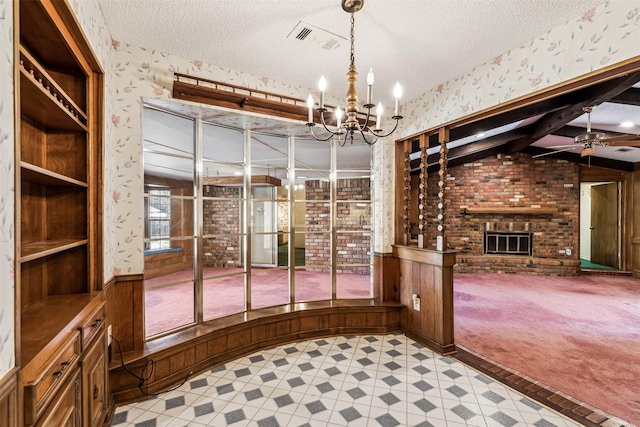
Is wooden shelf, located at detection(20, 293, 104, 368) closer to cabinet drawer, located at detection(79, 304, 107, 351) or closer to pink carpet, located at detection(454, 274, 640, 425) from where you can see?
cabinet drawer, located at detection(79, 304, 107, 351)

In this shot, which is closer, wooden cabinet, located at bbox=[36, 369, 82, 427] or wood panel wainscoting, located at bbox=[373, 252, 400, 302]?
wooden cabinet, located at bbox=[36, 369, 82, 427]

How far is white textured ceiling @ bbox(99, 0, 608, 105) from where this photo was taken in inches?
72.5

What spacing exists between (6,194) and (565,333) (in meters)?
A: 4.71

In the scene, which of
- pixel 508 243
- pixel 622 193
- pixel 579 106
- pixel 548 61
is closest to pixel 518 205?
pixel 508 243

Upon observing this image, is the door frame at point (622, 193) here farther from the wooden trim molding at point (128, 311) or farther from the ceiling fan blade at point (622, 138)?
the wooden trim molding at point (128, 311)

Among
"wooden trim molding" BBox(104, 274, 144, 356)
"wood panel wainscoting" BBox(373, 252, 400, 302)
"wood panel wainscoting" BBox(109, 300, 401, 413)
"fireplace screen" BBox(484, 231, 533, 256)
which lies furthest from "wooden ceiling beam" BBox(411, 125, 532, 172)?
Answer: "wooden trim molding" BBox(104, 274, 144, 356)

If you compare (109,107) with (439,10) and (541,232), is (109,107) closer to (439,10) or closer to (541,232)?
(439,10)

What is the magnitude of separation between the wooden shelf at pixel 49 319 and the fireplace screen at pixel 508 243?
7.32 meters

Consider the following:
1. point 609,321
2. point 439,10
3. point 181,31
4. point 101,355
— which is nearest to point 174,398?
point 101,355

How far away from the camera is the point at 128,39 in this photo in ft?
7.14

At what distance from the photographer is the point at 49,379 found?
3.50 feet

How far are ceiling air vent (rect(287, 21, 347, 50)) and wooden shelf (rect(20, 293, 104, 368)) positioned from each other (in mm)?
2168

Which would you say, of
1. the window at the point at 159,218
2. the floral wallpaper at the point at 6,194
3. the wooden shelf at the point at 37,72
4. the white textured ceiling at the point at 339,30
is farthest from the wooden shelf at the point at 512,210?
the floral wallpaper at the point at 6,194

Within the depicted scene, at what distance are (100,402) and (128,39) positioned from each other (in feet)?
8.14
